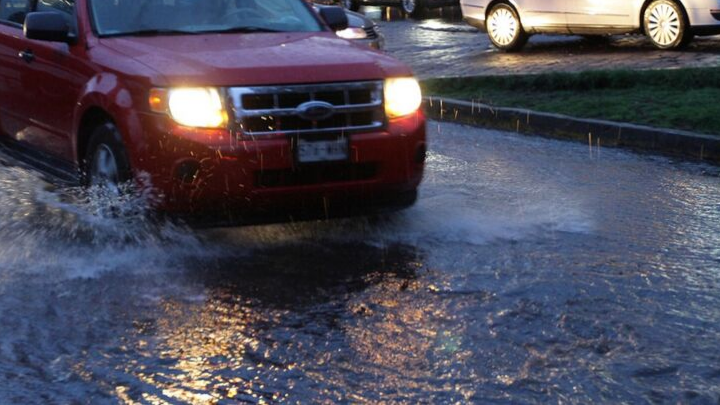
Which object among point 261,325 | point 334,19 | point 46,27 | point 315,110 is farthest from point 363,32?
point 261,325

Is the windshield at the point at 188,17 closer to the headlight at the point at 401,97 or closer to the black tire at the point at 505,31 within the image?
the headlight at the point at 401,97

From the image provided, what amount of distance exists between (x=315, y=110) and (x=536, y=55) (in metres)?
11.3

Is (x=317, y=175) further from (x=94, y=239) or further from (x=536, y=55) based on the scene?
(x=536, y=55)

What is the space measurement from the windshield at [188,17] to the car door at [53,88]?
0.23 meters

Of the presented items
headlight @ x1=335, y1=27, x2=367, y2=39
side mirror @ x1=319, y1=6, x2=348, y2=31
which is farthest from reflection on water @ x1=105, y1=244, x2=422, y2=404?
headlight @ x1=335, y1=27, x2=367, y2=39

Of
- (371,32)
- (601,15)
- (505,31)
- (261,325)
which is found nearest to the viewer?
(261,325)

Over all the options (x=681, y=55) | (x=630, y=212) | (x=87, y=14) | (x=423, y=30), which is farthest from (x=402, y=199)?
(x=423, y=30)

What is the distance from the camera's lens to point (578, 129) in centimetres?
1119

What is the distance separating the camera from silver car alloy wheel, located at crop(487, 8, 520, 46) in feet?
59.7

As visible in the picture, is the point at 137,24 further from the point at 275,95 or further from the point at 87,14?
the point at 275,95

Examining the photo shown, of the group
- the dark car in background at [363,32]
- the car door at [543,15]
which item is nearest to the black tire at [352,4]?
the car door at [543,15]

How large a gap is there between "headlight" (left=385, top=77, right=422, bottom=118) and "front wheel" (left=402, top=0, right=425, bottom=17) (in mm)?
22306

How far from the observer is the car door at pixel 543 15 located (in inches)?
697

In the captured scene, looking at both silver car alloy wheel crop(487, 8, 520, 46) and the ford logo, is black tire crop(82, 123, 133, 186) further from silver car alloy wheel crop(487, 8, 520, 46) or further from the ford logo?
silver car alloy wheel crop(487, 8, 520, 46)
